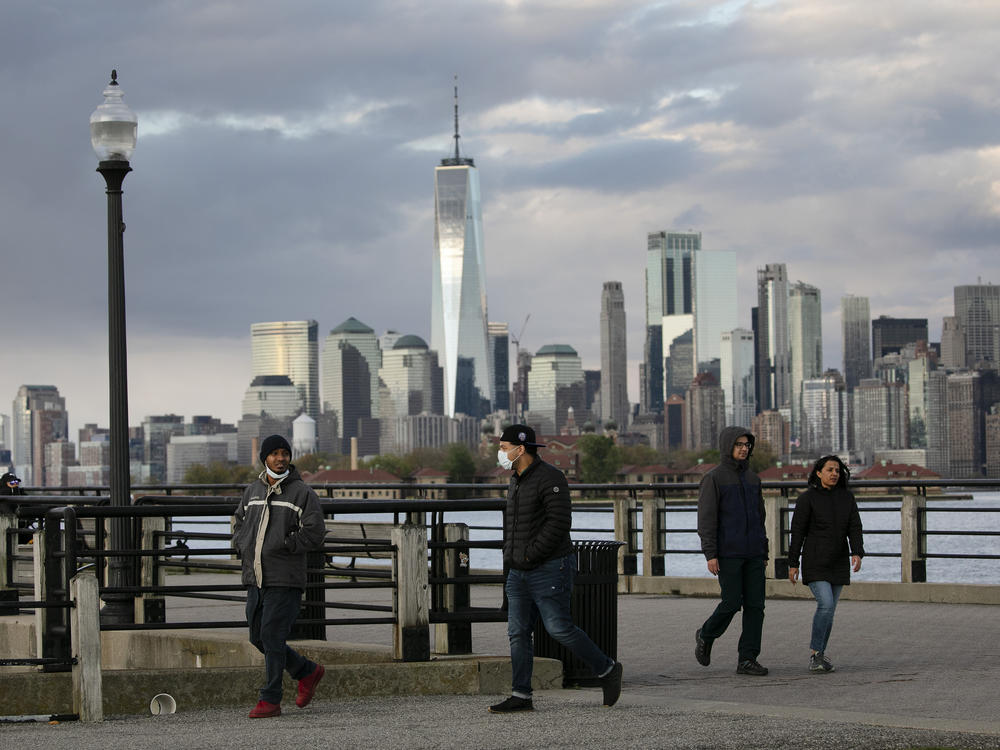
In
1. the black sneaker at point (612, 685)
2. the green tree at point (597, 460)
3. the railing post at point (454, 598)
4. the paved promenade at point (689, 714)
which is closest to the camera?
the paved promenade at point (689, 714)

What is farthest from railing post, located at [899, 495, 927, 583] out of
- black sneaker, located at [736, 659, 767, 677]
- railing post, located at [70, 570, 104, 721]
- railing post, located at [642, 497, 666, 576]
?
railing post, located at [70, 570, 104, 721]

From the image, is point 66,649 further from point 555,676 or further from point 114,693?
point 555,676

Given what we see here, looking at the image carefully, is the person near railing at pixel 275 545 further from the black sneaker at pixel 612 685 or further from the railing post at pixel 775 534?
the railing post at pixel 775 534

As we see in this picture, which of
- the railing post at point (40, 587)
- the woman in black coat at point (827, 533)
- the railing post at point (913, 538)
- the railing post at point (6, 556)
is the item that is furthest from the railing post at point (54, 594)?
the railing post at point (913, 538)

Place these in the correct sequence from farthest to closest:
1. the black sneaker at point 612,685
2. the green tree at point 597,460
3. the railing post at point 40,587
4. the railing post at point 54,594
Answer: the green tree at point 597,460 < the railing post at point 40,587 < the railing post at point 54,594 < the black sneaker at point 612,685

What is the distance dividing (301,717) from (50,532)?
87.9 inches

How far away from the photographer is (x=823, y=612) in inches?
484

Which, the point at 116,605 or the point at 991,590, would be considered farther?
the point at 991,590

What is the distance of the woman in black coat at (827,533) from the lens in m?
12.5

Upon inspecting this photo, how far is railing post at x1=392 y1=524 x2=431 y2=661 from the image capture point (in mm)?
11016

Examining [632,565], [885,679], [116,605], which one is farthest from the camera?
[632,565]

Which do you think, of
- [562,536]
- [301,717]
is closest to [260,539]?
[301,717]

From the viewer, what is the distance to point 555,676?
1110 centimetres

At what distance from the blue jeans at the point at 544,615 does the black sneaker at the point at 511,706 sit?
44 mm
